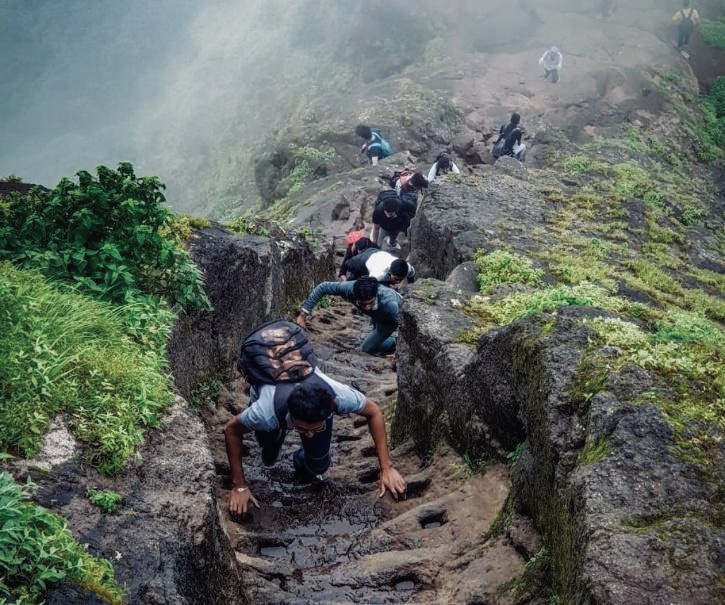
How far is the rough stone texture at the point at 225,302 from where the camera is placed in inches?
262

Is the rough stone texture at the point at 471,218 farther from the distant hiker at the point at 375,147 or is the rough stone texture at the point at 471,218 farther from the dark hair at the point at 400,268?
the distant hiker at the point at 375,147

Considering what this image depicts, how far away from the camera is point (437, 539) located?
473 centimetres

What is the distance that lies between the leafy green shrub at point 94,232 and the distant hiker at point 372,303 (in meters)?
2.42

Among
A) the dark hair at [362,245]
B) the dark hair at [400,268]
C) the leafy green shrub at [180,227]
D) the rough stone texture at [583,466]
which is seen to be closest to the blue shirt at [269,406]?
the rough stone texture at [583,466]

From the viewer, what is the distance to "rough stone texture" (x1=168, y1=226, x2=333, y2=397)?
6648 millimetres

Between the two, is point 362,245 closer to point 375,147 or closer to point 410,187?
point 410,187

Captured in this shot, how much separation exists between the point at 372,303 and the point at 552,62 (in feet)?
81.6

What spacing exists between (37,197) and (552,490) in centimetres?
510

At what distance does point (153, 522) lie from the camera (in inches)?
148

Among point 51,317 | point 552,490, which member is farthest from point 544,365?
point 51,317

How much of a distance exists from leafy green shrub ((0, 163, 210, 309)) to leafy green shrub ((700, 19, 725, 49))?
3427cm

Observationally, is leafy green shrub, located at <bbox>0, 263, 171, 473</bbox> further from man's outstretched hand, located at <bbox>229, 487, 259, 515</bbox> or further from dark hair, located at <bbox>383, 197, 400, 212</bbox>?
dark hair, located at <bbox>383, 197, 400, 212</bbox>

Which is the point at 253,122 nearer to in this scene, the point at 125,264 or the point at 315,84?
the point at 315,84

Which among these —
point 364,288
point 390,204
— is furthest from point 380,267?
point 390,204
